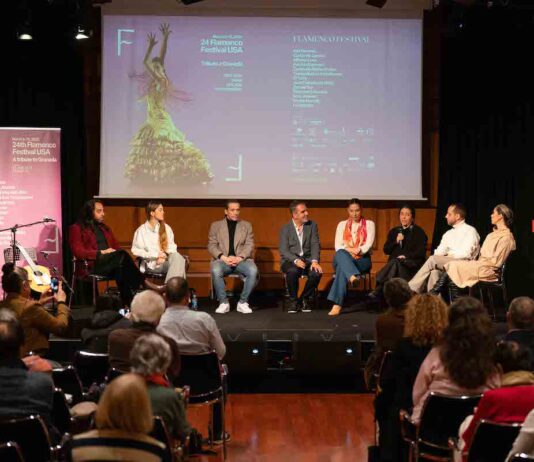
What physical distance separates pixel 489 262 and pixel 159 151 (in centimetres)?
345

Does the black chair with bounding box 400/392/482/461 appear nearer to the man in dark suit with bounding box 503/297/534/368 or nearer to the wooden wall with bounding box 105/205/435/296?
the man in dark suit with bounding box 503/297/534/368

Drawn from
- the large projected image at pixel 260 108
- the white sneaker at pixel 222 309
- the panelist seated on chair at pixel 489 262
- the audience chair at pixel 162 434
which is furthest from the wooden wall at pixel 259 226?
the audience chair at pixel 162 434

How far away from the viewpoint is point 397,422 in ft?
13.5

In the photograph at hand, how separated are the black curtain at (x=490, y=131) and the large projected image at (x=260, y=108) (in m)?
0.36

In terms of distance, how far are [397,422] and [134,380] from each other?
6.06 ft

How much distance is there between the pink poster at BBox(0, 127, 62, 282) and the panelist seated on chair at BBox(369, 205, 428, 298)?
10.1ft

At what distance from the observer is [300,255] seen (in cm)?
799

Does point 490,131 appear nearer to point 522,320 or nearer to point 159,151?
point 159,151

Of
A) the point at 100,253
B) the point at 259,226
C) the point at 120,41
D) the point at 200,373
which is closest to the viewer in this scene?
the point at 200,373

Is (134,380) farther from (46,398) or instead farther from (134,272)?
(134,272)

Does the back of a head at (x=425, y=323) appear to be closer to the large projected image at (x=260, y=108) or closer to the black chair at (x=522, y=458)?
the black chair at (x=522, y=458)

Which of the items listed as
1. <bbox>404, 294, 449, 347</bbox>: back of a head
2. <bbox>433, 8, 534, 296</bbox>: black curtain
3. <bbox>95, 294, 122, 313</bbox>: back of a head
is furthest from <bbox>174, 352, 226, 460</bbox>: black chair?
<bbox>433, 8, 534, 296</bbox>: black curtain

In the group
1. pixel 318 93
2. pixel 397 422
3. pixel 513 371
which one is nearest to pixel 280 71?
pixel 318 93

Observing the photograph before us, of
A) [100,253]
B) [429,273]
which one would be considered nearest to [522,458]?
[429,273]
